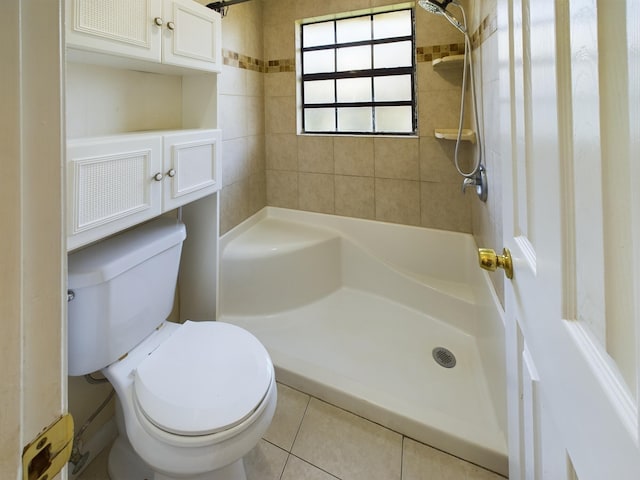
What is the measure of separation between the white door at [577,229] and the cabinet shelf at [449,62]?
1.26 m

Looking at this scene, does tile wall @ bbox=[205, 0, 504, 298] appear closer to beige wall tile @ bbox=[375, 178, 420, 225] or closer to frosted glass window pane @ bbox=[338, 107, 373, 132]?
beige wall tile @ bbox=[375, 178, 420, 225]

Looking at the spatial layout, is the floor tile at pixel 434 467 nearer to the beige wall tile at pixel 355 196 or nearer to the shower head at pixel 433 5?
the beige wall tile at pixel 355 196

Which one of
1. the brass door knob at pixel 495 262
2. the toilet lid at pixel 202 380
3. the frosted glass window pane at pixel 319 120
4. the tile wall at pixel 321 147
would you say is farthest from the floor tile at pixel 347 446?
the frosted glass window pane at pixel 319 120

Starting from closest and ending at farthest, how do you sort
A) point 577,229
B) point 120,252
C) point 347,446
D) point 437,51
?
point 577,229
point 120,252
point 347,446
point 437,51

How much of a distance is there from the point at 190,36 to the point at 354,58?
140 cm

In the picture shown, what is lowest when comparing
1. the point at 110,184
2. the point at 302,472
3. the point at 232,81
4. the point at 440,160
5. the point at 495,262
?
the point at 302,472

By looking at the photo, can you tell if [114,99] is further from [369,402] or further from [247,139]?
[369,402]

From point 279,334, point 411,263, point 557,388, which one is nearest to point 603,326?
point 557,388

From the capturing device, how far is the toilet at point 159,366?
2.93 ft

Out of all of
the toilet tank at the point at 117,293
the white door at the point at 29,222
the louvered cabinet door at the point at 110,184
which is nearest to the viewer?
the white door at the point at 29,222

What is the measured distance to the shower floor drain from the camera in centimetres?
170

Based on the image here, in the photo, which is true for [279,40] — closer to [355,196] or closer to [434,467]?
[355,196]

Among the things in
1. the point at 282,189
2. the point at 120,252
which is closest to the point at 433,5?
the point at 282,189

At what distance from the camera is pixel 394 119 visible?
2297 millimetres
